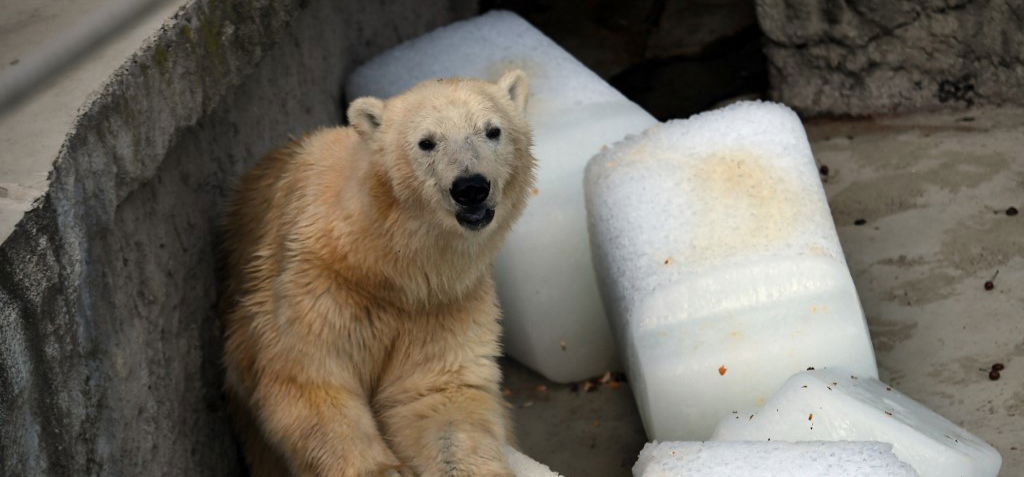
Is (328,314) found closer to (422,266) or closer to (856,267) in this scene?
(422,266)

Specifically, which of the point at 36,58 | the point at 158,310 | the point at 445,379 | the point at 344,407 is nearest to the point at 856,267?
the point at 445,379

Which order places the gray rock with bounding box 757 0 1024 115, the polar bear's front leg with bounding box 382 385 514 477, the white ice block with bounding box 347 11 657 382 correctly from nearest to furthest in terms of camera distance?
1. the polar bear's front leg with bounding box 382 385 514 477
2. the white ice block with bounding box 347 11 657 382
3. the gray rock with bounding box 757 0 1024 115

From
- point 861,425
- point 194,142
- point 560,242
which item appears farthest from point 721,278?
point 194,142

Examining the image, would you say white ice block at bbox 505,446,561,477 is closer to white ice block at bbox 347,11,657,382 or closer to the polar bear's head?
the polar bear's head

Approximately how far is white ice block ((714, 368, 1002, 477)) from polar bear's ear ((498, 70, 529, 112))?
95 cm

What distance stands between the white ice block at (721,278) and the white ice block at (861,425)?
0.66 feet

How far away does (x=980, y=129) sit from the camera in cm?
488

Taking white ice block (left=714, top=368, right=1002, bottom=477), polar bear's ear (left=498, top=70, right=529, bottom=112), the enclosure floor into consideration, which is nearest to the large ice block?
white ice block (left=714, top=368, right=1002, bottom=477)

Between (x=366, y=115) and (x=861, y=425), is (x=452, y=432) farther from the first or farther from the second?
(x=861, y=425)

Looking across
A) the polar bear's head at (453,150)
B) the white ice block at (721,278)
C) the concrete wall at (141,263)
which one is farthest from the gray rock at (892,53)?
the polar bear's head at (453,150)

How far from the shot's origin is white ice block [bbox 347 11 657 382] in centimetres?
392

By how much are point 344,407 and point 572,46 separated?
3.45 m

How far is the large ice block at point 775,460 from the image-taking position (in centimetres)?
256

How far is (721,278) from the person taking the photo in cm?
332
